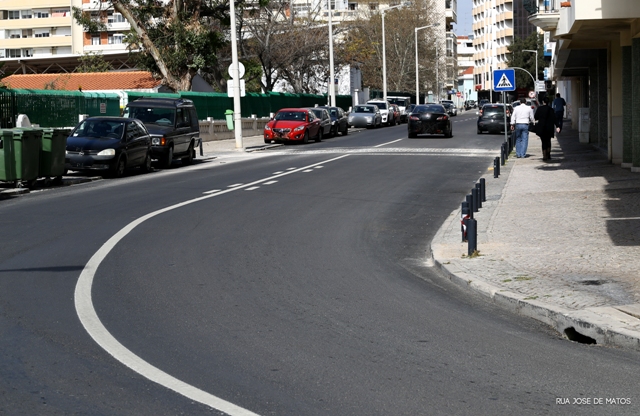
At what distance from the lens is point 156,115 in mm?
31109

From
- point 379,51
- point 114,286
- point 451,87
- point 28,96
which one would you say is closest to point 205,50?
point 28,96

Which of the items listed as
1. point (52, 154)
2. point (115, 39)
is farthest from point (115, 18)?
point (52, 154)

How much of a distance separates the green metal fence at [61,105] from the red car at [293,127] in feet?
25.0

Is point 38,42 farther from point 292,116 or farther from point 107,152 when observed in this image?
point 107,152

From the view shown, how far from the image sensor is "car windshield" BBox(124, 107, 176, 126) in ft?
102

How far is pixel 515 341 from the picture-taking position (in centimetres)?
773

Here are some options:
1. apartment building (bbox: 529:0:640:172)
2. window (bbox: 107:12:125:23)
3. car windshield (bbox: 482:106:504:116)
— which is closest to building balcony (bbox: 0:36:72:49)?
window (bbox: 107:12:125:23)

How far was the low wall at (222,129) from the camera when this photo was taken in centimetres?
4919

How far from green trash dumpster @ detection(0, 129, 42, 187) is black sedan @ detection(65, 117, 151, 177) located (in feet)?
9.85

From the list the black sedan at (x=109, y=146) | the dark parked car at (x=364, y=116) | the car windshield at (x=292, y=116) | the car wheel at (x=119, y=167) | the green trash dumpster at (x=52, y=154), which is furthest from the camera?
the dark parked car at (x=364, y=116)

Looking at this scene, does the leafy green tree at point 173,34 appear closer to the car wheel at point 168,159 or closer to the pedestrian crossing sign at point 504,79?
the car wheel at point 168,159

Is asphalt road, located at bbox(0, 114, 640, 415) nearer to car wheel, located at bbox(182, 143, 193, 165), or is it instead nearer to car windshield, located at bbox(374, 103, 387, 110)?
car wheel, located at bbox(182, 143, 193, 165)

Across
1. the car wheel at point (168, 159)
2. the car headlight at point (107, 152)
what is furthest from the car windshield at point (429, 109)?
the car headlight at point (107, 152)

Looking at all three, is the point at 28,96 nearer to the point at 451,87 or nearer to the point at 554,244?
the point at 554,244
